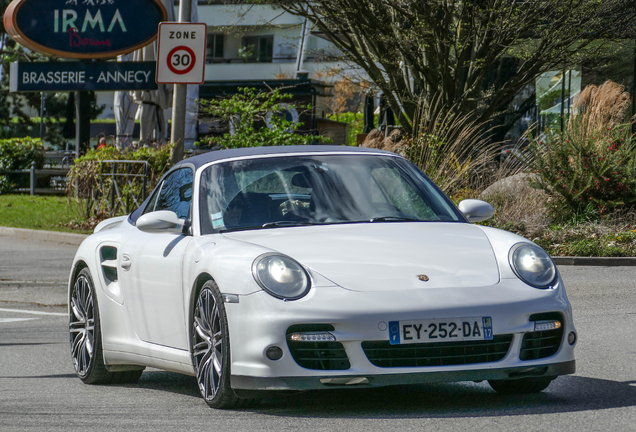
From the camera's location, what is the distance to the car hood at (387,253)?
4781mm

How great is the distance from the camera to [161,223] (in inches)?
221

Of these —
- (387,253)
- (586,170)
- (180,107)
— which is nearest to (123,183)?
(180,107)

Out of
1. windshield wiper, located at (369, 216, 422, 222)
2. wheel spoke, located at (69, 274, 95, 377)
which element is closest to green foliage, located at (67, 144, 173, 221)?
wheel spoke, located at (69, 274, 95, 377)

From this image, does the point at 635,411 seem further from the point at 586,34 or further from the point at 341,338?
the point at 586,34

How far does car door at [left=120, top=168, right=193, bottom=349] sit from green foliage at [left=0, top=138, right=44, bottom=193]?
23316 mm

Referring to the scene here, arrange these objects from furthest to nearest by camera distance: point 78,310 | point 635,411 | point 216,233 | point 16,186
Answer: point 16,186
point 78,310
point 216,233
point 635,411

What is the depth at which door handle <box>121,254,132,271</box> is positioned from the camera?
5.99m

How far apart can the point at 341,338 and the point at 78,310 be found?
259 cm

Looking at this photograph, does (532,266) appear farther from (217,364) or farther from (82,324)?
(82,324)

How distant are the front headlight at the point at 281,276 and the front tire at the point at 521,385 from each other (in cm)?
136

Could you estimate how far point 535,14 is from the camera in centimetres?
1708

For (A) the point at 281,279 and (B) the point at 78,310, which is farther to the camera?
(B) the point at 78,310

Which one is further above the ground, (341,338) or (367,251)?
(367,251)

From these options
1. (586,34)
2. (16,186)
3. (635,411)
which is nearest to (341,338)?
(635,411)
